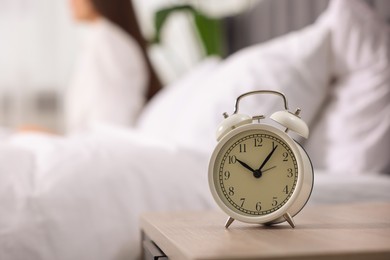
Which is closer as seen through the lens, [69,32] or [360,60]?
[360,60]

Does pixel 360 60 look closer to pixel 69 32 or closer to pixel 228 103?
pixel 228 103

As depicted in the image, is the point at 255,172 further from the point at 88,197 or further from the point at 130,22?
the point at 130,22

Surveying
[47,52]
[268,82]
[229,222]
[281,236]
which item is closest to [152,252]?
[229,222]

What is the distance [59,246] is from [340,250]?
634 mm

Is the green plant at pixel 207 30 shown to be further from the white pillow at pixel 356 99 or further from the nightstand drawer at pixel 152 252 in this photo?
the nightstand drawer at pixel 152 252

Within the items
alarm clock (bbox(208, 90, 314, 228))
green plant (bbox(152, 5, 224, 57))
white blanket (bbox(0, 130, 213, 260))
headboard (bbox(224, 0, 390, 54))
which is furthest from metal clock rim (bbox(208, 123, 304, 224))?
green plant (bbox(152, 5, 224, 57))

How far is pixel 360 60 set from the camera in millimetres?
1548

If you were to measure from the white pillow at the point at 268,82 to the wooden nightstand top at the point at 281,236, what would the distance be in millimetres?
494

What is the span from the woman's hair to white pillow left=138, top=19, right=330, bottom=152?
1260 mm

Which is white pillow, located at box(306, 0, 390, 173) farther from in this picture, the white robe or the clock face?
the white robe

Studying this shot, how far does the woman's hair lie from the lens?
318 centimetres

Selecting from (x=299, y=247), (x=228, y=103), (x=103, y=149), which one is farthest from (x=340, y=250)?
(x=228, y=103)

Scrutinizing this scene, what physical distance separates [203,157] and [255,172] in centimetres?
67

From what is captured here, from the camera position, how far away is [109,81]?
305cm
